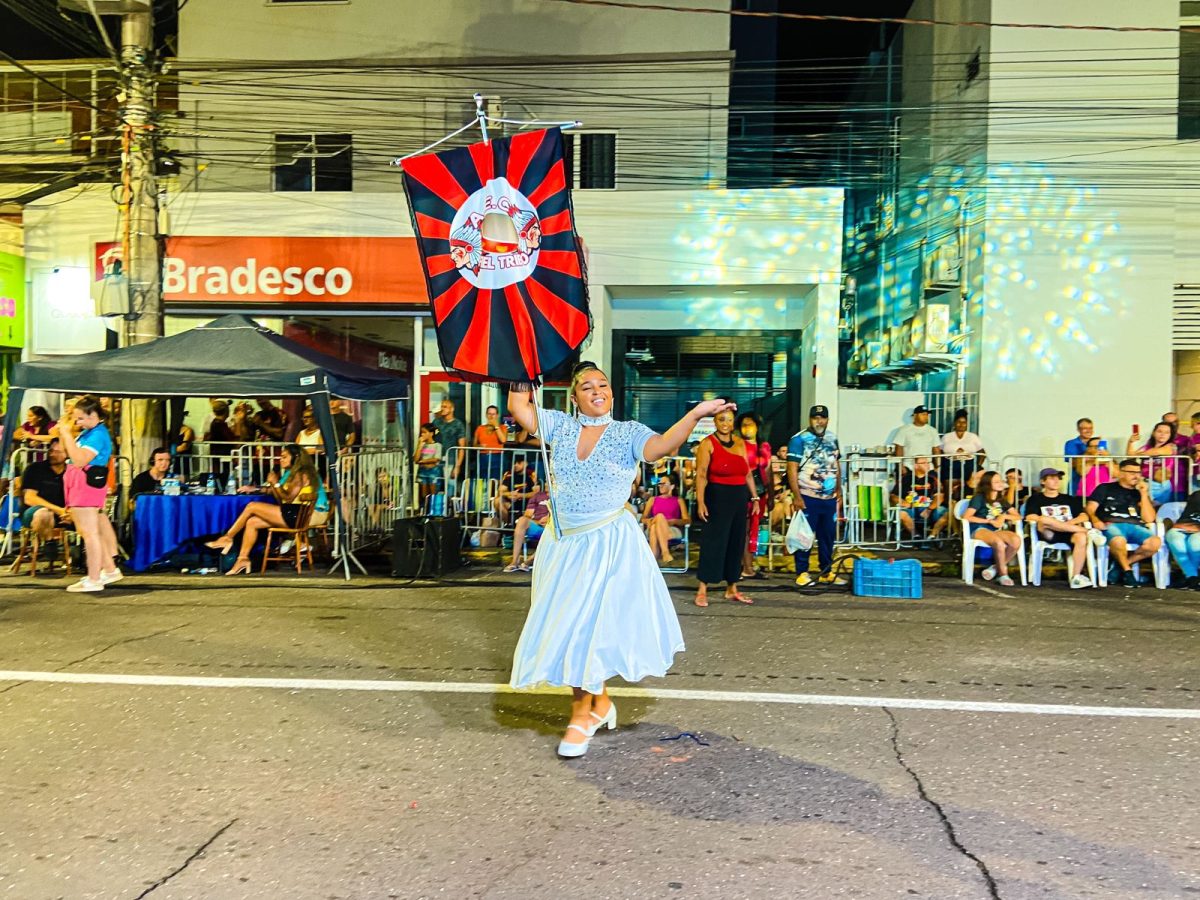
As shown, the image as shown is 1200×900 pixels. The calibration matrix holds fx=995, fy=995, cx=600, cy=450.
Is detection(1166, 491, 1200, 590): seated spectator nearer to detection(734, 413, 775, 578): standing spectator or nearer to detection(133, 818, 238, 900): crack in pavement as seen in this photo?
detection(734, 413, 775, 578): standing spectator

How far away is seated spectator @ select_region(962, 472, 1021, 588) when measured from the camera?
10961 millimetres

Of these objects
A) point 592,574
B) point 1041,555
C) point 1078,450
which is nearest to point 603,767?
point 592,574

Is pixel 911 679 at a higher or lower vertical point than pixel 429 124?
lower

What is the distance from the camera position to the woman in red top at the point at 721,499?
30.2 ft

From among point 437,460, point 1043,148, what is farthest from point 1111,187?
point 437,460

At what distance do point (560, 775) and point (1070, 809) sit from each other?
2.18m

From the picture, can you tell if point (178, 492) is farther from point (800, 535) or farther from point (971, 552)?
point (971, 552)

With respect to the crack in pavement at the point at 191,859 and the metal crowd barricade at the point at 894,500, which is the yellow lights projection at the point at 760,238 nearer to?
the metal crowd barricade at the point at 894,500

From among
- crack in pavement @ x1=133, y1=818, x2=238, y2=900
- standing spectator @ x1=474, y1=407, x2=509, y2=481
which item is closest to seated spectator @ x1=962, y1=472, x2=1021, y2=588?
standing spectator @ x1=474, y1=407, x2=509, y2=481

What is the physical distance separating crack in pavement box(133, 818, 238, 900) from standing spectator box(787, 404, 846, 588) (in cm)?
744

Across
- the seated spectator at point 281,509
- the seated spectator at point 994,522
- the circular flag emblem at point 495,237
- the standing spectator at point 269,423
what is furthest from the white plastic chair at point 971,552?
the standing spectator at point 269,423

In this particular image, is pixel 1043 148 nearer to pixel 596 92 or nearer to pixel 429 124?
pixel 596 92

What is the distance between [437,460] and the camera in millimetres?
12984


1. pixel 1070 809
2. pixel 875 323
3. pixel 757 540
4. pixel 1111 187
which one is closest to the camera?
pixel 1070 809
